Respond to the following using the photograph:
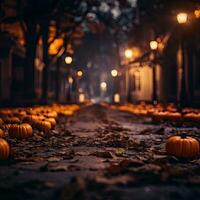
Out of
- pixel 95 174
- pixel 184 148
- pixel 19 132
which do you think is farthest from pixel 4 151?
pixel 19 132

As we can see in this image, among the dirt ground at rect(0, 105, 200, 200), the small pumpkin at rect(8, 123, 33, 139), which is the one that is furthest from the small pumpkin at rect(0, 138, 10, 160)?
the small pumpkin at rect(8, 123, 33, 139)

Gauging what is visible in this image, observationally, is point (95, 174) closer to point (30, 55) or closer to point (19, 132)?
point (19, 132)

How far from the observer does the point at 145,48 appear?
38469mm

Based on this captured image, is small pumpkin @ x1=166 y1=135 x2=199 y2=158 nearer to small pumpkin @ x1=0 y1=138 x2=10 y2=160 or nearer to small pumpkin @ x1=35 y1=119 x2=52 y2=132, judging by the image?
small pumpkin @ x1=0 y1=138 x2=10 y2=160

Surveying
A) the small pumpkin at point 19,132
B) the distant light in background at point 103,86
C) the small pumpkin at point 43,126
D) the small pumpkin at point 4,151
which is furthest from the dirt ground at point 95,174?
the distant light in background at point 103,86

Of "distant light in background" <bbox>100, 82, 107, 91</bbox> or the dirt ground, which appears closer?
the dirt ground

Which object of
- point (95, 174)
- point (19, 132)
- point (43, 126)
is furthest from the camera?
point (43, 126)

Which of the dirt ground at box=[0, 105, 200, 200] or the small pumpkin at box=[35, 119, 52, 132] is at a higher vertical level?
the small pumpkin at box=[35, 119, 52, 132]

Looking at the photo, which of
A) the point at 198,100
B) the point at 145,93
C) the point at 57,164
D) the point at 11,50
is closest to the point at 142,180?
the point at 57,164

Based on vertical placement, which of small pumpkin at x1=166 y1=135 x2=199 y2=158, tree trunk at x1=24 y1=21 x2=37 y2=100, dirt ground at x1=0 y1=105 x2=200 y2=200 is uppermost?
tree trunk at x1=24 y1=21 x2=37 y2=100

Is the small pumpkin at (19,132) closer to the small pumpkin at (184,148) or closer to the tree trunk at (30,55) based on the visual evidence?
the small pumpkin at (184,148)

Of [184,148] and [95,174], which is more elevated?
[184,148]

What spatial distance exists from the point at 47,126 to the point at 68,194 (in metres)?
6.65

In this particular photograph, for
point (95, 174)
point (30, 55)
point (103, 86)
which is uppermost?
point (103, 86)
